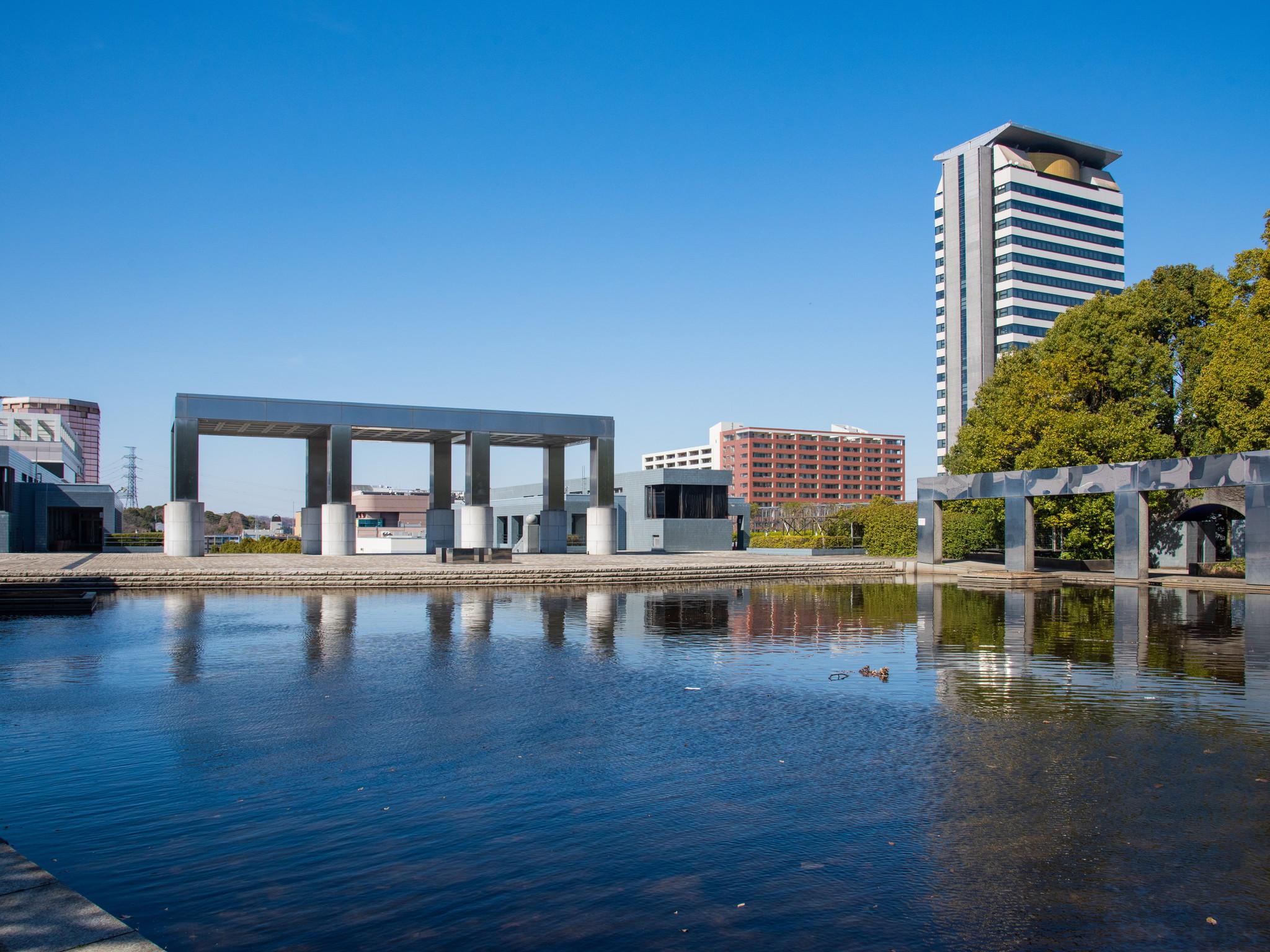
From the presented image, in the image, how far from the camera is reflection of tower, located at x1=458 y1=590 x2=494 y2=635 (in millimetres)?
20859

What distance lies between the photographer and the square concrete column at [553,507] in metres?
53.2

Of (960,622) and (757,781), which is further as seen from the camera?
(960,622)

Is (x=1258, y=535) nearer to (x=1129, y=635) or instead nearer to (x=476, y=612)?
(x=1129, y=635)

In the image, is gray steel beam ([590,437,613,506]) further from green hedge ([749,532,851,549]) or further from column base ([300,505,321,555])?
green hedge ([749,532,851,549])

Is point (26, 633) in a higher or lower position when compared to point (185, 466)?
lower

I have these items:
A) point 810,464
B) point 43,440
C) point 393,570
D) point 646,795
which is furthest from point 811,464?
point 646,795

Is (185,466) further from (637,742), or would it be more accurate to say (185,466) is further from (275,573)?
(637,742)

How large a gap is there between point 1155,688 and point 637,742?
816cm

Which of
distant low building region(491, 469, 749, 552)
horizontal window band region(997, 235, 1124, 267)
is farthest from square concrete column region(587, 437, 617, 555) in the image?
horizontal window band region(997, 235, 1124, 267)

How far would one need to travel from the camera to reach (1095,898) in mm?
5973

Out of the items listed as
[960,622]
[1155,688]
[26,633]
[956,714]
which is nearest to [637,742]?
[956,714]

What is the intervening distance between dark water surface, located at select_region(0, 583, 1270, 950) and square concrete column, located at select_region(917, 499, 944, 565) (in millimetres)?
27352

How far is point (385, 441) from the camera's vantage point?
5394 centimetres

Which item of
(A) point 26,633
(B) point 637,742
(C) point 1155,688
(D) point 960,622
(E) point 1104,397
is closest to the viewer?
(B) point 637,742
